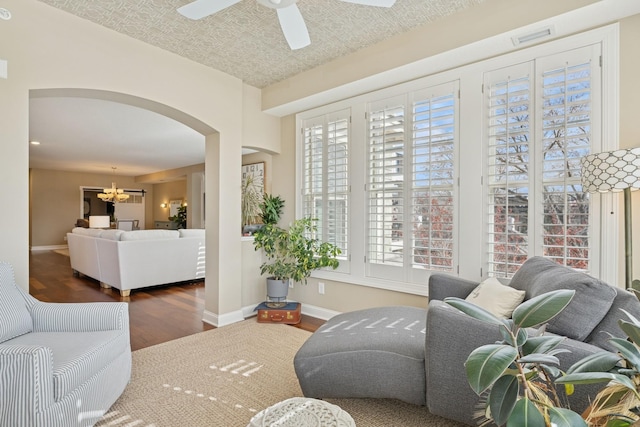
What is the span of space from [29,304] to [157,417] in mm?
1088

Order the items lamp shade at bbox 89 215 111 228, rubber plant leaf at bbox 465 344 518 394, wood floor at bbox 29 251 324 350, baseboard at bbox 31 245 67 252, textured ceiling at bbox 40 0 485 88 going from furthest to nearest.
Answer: baseboard at bbox 31 245 67 252 → lamp shade at bbox 89 215 111 228 → wood floor at bbox 29 251 324 350 → textured ceiling at bbox 40 0 485 88 → rubber plant leaf at bbox 465 344 518 394

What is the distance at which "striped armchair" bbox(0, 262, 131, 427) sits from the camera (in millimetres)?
1531

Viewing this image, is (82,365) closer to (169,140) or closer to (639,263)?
(639,263)

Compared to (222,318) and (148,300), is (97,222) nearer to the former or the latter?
(148,300)

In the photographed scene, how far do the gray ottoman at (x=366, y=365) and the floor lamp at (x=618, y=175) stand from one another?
1.33 meters

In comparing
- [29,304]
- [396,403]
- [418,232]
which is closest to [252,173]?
[418,232]

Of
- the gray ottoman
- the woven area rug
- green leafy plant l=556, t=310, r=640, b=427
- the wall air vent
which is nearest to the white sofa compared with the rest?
the woven area rug

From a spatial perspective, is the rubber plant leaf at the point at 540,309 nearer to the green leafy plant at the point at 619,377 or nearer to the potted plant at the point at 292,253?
the green leafy plant at the point at 619,377

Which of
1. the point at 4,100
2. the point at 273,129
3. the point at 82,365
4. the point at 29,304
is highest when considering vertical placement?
the point at 273,129

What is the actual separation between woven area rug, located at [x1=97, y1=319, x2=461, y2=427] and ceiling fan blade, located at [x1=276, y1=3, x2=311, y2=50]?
2.49m

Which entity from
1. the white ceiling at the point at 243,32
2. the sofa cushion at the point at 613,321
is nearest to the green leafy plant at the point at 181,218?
the white ceiling at the point at 243,32

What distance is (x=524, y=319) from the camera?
30.4 inches

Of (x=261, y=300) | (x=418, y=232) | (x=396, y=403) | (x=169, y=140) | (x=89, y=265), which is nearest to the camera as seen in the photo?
(x=396, y=403)

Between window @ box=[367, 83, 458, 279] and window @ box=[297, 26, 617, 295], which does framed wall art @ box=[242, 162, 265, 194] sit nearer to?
window @ box=[297, 26, 617, 295]
